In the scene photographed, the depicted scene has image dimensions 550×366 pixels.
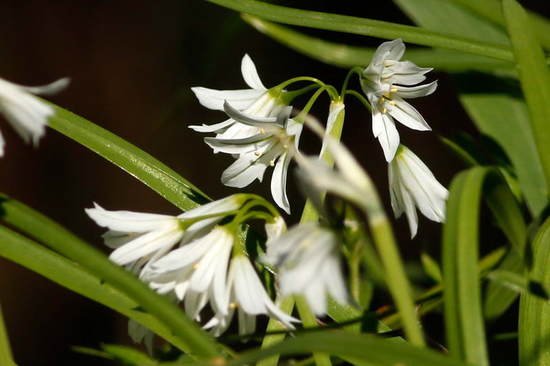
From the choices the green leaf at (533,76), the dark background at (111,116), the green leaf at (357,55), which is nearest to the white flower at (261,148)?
the green leaf at (533,76)

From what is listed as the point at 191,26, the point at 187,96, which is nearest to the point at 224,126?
the point at 187,96

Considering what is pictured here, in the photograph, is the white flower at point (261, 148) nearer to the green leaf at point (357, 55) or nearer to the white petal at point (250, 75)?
the white petal at point (250, 75)

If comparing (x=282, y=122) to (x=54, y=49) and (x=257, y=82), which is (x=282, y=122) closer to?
(x=257, y=82)

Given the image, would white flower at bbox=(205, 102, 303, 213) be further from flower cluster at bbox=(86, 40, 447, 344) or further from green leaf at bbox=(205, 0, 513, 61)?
green leaf at bbox=(205, 0, 513, 61)

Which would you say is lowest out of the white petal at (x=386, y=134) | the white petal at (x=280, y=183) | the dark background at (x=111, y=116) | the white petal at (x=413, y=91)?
the dark background at (x=111, y=116)

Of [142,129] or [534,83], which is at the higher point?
[534,83]

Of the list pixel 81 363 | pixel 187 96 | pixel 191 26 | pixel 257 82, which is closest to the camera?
pixel 257 82
